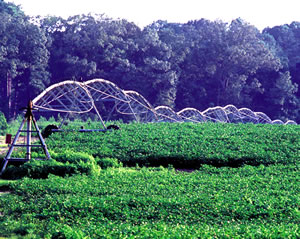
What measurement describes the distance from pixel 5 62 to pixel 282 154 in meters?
31.0

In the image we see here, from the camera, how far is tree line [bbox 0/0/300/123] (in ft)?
155

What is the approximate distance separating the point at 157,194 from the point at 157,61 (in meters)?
40.3

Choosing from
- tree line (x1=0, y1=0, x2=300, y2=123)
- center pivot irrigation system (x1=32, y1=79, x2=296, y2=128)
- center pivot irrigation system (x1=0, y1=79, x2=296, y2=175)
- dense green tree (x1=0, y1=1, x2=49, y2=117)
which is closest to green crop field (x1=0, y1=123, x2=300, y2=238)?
center pivot irrigation system (x1=0, y1=79, x2=296, y2=175)

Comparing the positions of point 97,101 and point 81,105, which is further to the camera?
point 97,101

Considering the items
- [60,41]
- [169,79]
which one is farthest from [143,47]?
[60,41]

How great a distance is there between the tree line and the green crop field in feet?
91.1

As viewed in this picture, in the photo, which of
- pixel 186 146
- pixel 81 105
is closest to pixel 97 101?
pixel 81 105

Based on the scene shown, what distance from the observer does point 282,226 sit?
9805mm

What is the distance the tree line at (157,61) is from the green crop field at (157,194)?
2776 cm

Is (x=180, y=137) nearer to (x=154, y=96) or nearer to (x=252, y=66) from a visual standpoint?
(x=154, y=96)

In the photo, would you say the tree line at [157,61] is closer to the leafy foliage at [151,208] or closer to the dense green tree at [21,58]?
the dense green tree at [21,58]

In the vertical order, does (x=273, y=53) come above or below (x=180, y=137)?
above

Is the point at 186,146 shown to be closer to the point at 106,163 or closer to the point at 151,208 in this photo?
the point at 106,163

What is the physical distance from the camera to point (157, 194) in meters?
12.5
